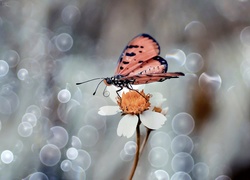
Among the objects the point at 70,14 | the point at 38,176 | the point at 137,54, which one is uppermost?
the point at 70,14

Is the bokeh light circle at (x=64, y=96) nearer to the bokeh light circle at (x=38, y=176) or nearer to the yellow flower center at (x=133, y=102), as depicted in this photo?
the bokeh light circle at (x=38, y=176)

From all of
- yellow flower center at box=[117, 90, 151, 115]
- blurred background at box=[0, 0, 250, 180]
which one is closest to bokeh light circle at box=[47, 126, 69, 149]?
blurred background at box=[0, 0, 250, 180]

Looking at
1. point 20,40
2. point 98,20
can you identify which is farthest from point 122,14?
point 20,40

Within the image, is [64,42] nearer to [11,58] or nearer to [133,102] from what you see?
[11,58]

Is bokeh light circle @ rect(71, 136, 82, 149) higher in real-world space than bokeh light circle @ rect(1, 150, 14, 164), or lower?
higher

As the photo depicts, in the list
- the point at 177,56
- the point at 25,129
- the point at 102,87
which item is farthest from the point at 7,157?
the point at 177,56

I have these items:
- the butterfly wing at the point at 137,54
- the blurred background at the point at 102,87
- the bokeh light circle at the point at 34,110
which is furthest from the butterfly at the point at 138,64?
the bokeh light circle at the point at 34,110

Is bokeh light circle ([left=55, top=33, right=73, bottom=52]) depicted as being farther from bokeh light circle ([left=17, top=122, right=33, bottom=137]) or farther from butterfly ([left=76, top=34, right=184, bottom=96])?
butterfly ([left=76, top=34, right=184, bottom=96])

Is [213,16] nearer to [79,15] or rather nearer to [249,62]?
[249,62]
